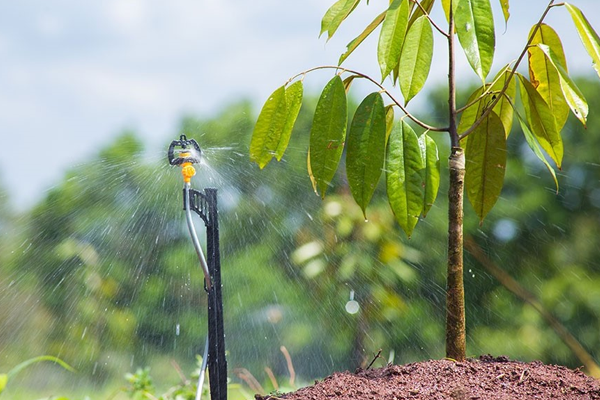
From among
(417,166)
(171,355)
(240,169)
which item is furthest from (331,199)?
(417,166)

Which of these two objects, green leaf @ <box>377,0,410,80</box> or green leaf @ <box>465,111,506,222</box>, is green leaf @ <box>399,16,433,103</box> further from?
green leaf @ <box>465,111,506,222</box>

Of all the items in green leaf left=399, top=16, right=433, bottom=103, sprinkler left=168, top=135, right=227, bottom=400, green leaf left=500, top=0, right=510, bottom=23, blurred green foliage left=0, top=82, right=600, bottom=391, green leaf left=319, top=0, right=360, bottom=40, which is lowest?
blurred green foliage left=0, top=82, right=600, bottom=391

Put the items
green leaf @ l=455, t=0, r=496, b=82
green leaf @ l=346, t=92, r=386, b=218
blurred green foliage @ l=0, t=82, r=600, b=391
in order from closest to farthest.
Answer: green leaf @ l=455, t=0, r=496, b=82, green leaf @ l=346, t=92, r=386, b=218, blurred green foliage @ l=0, t=82, r=600, b=391

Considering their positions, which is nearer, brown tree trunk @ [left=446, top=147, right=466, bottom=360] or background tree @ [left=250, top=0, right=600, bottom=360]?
background tree @ [left=250, top=0, right=600, bottom=360]

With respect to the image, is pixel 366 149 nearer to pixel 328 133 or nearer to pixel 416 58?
pixel 328 133

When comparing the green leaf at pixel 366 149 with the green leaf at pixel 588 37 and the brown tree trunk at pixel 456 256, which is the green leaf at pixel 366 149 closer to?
the brown tree trunk at pixel 456 256

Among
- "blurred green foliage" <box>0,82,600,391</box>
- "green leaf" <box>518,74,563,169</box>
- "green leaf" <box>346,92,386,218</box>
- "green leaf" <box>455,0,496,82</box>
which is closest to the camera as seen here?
"green leaf" <box>455,0,496,82</box>

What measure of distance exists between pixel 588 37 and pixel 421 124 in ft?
1.14

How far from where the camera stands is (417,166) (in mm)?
1242

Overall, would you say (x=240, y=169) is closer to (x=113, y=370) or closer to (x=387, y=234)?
(x=387, y=234)

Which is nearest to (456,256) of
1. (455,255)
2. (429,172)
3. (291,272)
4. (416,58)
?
(455,255)

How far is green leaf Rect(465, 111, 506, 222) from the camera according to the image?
1365mm

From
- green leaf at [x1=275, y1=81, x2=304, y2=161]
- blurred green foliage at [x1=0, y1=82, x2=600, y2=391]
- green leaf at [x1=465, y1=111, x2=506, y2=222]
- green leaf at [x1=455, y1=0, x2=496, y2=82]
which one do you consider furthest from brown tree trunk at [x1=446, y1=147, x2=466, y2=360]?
blurred green foliage at [x1=0, y1=82, x2=600, y2=391]

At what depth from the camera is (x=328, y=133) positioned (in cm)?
120
